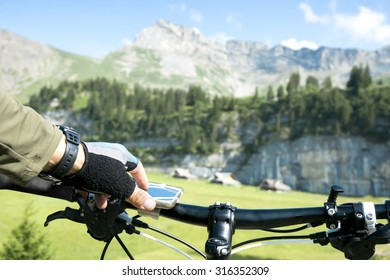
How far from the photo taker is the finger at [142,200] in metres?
1.80

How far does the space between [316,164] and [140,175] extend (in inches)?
4018

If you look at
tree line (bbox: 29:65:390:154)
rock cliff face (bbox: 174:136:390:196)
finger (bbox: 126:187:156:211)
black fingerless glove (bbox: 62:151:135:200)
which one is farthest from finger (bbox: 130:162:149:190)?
rock cliff face (bbox: 174:136:390:196)

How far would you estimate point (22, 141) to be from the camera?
146 centimetres

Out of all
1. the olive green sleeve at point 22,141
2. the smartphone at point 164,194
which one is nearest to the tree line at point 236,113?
the smartphone at point 164,194

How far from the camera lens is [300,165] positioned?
10162cm

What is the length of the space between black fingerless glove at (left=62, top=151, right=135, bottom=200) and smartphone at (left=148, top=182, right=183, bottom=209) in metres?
0.35

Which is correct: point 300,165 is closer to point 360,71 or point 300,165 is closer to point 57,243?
point 360,71

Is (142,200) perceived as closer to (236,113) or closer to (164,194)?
(164,194)

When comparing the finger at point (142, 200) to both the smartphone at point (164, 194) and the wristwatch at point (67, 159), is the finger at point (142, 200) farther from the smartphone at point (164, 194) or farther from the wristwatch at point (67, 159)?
the wristwatch at point (67, 159)

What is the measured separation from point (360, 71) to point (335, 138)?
1636 cm

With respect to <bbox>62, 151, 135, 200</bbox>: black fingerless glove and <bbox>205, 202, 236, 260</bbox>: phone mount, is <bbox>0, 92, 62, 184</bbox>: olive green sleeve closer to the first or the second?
<bbox>62, 151, 135, 200</bbox>: black fingerless glove

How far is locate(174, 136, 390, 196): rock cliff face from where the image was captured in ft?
311

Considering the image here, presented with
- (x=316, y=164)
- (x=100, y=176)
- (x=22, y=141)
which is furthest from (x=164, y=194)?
(x=316, y=164)
